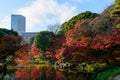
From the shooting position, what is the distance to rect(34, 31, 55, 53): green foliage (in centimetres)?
6407

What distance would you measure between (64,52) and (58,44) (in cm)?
2215

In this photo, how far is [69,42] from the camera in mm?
37000

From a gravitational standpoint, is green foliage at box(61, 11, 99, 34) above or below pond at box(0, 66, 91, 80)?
above

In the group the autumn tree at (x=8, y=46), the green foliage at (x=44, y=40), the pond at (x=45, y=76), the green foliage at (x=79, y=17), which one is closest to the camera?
the pond at (x=45, y=76)

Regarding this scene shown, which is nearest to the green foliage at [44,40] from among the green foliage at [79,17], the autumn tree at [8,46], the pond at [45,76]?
the green foliage at [79,17]

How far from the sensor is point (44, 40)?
2557 inches

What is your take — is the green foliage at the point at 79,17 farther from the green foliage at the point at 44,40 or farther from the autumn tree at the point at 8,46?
the autumn tree at the point at 8,46

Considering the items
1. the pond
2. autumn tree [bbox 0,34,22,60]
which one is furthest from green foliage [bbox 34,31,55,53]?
the pond

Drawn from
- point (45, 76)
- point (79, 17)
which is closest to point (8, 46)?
point (45, 76)

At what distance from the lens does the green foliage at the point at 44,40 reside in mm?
64069

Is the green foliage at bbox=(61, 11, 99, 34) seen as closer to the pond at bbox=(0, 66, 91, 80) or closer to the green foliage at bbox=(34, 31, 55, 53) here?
the green foliage at bbox=(34, 31, 55, 53)

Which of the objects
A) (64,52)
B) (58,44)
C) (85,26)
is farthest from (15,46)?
(58,44)

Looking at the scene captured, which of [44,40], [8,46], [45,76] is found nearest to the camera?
[45,76]

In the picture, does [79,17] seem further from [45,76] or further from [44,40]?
[45,76]
